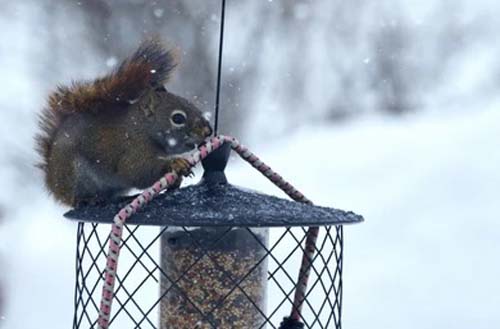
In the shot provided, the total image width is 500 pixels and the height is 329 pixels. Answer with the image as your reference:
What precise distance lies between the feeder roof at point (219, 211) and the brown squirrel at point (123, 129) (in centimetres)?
6

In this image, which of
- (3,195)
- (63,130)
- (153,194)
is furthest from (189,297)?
(3,195)

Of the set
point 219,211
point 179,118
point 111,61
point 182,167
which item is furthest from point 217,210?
point 111,61

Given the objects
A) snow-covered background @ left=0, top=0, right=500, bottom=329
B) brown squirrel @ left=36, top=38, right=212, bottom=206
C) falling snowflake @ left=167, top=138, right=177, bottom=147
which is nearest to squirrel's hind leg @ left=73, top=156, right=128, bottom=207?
brown squirrel @ left=36, top=38, right=212, bottom=206

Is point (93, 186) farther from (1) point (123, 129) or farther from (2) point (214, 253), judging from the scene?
(2) point (214, 253)

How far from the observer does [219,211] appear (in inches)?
59.0

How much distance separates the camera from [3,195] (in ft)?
16.8

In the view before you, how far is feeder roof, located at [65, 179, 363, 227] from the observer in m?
1.45

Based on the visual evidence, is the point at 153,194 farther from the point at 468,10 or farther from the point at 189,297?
the point at 468,10

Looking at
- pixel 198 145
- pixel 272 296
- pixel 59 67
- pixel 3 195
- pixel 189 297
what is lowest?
pixel 189 297

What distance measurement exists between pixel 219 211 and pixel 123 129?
0.29 metres

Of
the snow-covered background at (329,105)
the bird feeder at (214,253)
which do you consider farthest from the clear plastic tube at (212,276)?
the snow-covered background at (329,105)

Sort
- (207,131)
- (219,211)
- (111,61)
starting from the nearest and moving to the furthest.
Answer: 1. (219,211)
2. (207,131)
3. (111,61)

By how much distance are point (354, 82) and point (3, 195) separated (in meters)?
2.13

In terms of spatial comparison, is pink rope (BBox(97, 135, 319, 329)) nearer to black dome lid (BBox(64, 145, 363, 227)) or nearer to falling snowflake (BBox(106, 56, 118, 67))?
black dome lid (BBox(64, 145, 363, 227))
